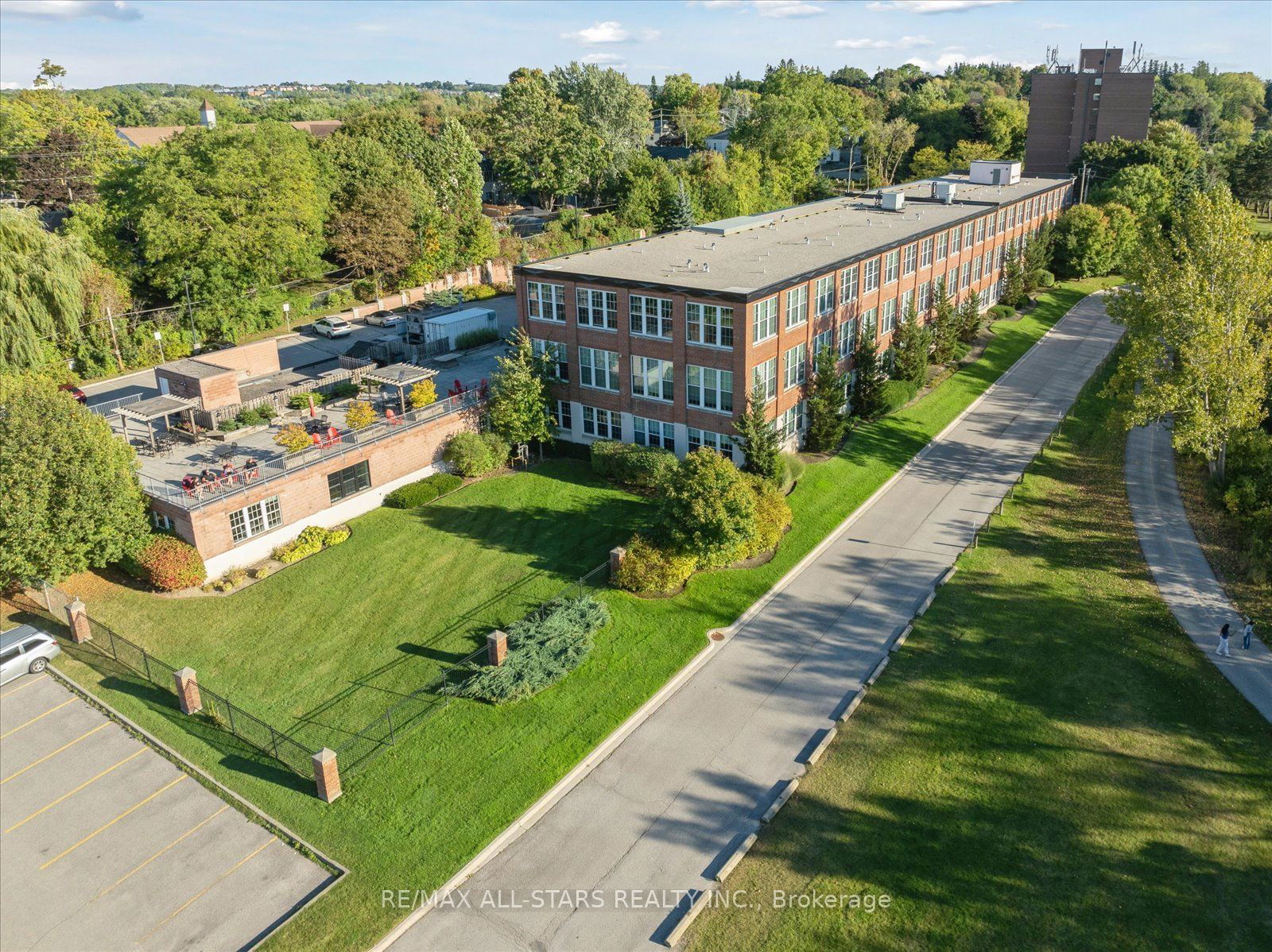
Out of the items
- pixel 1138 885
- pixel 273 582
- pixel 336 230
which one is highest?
pixel 336 230

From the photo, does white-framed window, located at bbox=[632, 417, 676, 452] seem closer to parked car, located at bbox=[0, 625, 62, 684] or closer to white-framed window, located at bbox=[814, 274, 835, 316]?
white-framed window, located at bbox=[814, 274, 835, 316]

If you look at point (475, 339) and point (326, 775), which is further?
point (475, 339)

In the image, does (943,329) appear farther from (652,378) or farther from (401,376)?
(401,376)

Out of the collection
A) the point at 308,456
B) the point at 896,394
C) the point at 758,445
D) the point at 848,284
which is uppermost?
the point at 848,284

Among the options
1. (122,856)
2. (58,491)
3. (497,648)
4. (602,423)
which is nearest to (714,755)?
(497,648)

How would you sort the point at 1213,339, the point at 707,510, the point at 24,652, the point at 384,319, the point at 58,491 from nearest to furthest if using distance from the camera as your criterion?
the point at 24,652
the point at 58,491
the point at 707,510
the point at 1213,339
the point at 384,319

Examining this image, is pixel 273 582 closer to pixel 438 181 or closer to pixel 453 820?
pixel 453 820

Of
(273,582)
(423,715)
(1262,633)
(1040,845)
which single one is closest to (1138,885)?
(1040,845)
